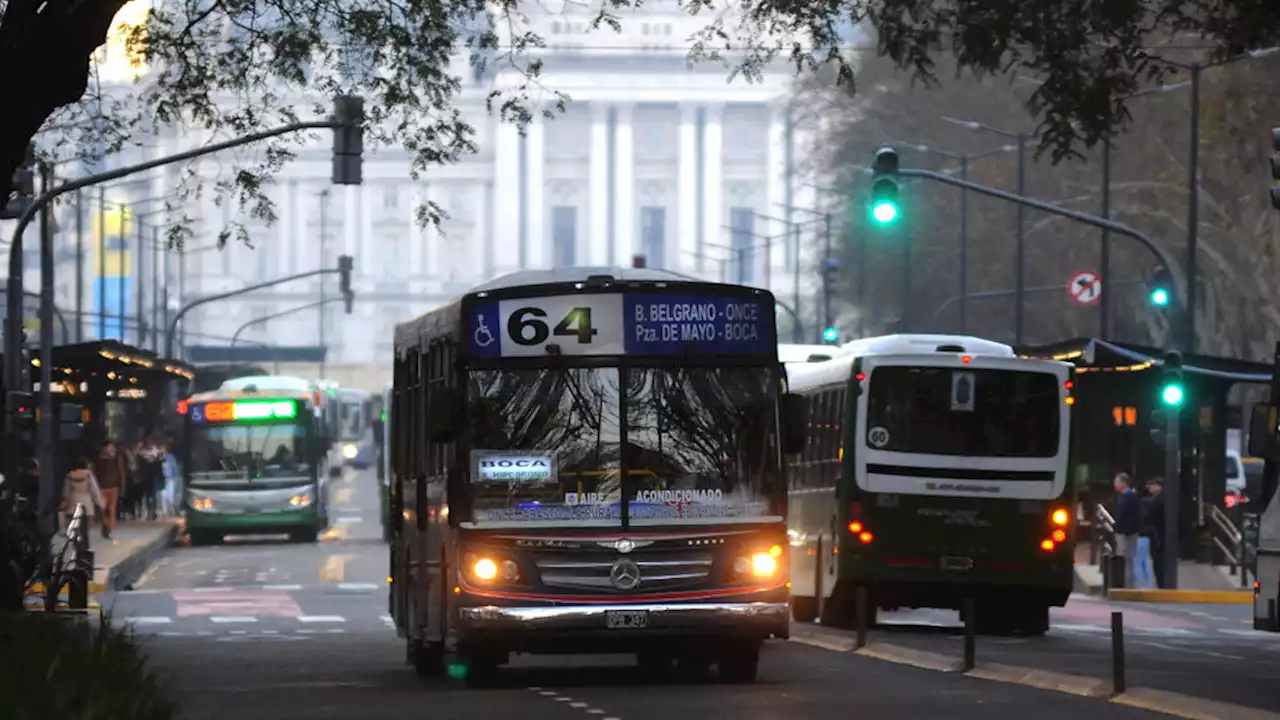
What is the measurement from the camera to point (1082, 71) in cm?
2297

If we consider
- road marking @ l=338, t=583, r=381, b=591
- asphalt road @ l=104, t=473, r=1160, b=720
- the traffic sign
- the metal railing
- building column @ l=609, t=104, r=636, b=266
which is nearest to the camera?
asphalt road @ l=104, t=473, r=1160, b=720

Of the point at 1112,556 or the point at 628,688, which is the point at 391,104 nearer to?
the point at 628,688

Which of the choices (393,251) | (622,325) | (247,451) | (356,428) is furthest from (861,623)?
(393,251)

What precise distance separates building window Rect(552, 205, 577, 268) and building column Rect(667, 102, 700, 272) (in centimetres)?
563

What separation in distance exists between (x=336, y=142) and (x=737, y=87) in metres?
137

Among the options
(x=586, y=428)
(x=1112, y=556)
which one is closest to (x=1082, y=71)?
(x=586, y=428)

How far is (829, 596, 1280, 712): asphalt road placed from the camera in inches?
821

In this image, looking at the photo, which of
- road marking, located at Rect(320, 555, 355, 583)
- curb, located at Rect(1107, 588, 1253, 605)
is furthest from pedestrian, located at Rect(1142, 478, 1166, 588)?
road marking, located at Rect(320, 555, 355, 583)

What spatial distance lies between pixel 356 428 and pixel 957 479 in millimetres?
80313

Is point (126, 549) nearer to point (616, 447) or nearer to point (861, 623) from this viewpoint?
point (861, 623)

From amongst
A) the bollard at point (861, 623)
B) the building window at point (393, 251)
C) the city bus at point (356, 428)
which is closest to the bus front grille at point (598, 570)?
the bollard at point (861, 623)

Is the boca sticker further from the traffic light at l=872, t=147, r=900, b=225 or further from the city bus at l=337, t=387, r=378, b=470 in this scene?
the city bus at l=337, t=387, r=378, b=470

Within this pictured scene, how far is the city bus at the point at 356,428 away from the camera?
347 feet

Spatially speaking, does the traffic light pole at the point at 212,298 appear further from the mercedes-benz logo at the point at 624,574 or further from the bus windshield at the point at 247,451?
the mercedes-benz logo at the point at 624,574
